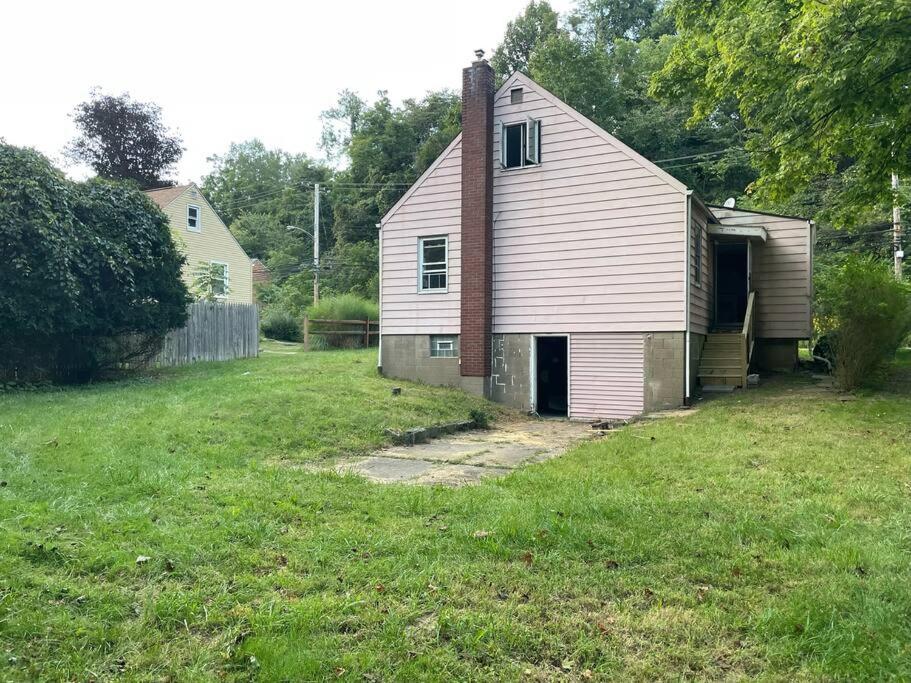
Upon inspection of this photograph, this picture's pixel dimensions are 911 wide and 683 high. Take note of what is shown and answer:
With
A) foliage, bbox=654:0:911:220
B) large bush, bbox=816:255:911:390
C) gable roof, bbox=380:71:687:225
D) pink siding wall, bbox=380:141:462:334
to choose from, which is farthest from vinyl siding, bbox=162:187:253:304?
large bush, bbox=816:255:911:390

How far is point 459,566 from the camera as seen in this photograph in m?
4.14

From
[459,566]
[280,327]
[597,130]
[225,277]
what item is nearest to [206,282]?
[225,277]

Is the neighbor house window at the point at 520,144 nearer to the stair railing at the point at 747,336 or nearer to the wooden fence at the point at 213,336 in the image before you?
the stair railing at the point at 747,336

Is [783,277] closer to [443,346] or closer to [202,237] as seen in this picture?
[443,346]

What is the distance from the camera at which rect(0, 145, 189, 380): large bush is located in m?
13.0

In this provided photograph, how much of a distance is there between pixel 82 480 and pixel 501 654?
4.67 meters

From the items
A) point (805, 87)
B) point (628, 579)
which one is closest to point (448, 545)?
point (628, 579)

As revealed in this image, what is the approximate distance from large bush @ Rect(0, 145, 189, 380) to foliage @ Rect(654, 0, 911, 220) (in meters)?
12.1

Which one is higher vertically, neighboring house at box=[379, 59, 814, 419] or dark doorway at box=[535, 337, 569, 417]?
neighboring house at box=[379, 59, 814, 419]

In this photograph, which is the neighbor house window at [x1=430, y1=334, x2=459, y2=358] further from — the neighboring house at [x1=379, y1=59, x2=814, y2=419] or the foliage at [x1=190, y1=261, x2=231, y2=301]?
the foliage at [x1=190, y1=261, x2=231, y2=301]

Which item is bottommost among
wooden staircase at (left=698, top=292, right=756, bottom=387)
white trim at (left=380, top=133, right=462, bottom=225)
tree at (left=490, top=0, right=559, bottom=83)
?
wooden staircase at (left=698, top=292, right=756, bottom=387)

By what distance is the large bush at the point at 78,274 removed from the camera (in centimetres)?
1302

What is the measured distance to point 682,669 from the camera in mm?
3053

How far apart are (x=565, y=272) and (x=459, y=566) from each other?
10756 mm
